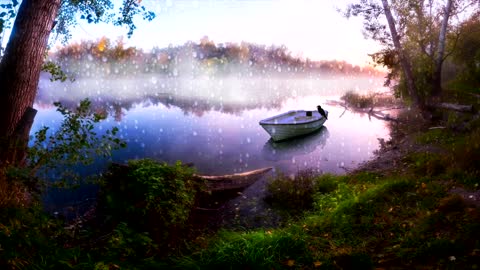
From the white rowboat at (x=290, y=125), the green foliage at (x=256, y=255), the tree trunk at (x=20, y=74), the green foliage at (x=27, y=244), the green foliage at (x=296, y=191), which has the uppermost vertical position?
the tree trunk at (x=20, y=74)

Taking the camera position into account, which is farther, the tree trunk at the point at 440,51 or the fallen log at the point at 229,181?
the tree trunk at the point at 440,51

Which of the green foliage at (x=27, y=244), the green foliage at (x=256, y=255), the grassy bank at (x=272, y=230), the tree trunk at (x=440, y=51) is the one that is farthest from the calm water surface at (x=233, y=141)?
the green foliage at (x=27, y=244)

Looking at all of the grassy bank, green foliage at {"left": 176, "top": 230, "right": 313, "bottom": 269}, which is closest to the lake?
the grassy bank

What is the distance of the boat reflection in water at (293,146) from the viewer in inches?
816

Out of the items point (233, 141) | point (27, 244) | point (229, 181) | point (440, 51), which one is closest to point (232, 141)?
point (233, 141)

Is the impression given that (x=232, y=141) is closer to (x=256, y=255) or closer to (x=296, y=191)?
(x=296, y=191)

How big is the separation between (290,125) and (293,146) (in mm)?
1562

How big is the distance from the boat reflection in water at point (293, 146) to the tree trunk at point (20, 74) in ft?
49.5

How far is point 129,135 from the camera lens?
1081 inches

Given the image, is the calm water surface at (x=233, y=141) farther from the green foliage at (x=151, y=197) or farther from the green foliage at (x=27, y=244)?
the green foliage at (x=27, y=244)

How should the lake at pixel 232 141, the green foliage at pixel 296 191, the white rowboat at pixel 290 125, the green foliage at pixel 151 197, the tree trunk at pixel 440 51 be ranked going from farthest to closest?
the white rowboat at pixel 290 125, the tree trunk at pixel 440 51, the lake at pixel 232 141, the green foliage at pixel 296 191, the green foliage at pixel 151 197

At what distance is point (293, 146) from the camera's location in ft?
75.6

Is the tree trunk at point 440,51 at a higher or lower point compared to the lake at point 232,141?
higher

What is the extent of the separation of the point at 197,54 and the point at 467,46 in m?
92.9
